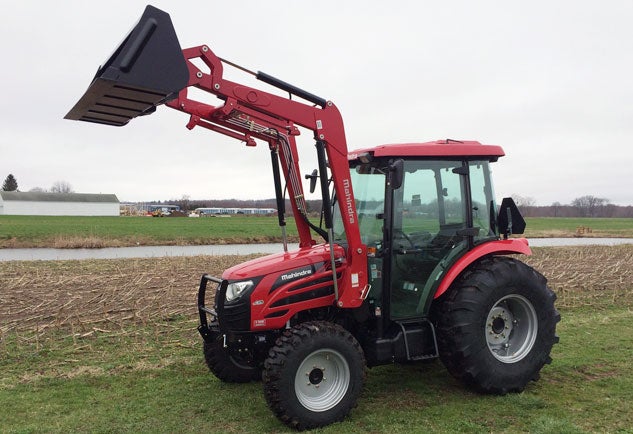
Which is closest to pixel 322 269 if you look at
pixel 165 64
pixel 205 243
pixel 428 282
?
pixel 428 282

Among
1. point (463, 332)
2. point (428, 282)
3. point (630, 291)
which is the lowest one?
point (630, 291)

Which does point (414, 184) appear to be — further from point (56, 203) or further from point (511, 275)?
point (56, 203)

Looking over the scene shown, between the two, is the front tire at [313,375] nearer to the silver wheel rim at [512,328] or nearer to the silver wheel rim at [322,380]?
the silver wheel rim at [322,380]

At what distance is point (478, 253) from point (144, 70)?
3406 mm

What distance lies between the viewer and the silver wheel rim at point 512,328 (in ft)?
17.5

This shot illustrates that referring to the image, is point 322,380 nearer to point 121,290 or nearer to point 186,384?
point 186,384

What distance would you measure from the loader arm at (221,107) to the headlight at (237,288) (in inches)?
32.8

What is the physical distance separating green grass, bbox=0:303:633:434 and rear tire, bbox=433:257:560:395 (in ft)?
0.78

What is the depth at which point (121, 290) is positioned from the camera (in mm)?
10664

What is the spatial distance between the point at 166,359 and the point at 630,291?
31.5ft

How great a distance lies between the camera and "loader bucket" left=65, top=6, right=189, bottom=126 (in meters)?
3.83

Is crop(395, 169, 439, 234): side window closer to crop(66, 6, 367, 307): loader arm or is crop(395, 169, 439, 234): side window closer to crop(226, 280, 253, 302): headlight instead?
crop(66, 6, 367, 307): loader arm

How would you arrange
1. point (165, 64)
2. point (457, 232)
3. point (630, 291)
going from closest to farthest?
point (165, 64) → point (457, 232) → point (630, 291)

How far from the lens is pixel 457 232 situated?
5258 millimetres
